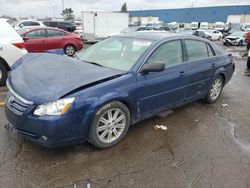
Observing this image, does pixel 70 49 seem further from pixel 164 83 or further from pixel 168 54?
pixel 164 83

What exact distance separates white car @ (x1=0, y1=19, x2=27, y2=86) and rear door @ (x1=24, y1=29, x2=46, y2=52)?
4.03 meters

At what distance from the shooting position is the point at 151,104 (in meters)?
3.70

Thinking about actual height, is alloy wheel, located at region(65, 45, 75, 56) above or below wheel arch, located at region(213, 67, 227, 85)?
below

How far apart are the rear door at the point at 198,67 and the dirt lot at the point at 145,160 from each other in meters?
0.71

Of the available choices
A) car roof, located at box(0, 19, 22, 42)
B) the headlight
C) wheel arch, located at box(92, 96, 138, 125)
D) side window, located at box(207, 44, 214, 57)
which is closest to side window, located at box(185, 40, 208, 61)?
side window, located at box(207, 44, 214, 57)

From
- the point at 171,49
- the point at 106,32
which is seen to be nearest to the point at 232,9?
the point at 106,32

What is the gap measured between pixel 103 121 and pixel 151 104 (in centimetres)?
90

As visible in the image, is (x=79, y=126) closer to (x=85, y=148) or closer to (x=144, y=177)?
(x=85, y=148)

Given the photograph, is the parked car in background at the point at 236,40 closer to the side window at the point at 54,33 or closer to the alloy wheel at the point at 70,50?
the alloy wheel at the point at 70,50

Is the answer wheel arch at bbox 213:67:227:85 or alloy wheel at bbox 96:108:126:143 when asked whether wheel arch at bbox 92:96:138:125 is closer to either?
alloy wheel at bbox 96:108:126:143

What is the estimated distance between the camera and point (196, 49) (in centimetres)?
458

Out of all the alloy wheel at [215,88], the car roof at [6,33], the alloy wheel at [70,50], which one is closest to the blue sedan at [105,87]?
the alloy wheel at [215,88]

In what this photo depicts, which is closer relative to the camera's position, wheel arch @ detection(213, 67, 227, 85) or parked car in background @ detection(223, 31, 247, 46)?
wheel arch @ detection(213, 67, 227, 85)

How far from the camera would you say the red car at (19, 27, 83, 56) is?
9.99m
